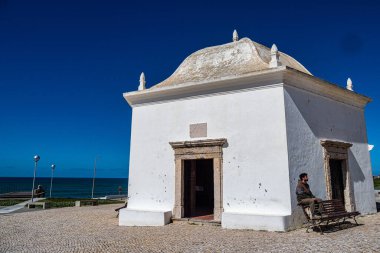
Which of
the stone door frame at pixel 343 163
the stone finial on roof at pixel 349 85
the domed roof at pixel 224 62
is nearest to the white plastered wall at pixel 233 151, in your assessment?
the domed roof at pixel 224 62

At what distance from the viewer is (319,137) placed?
32.2 ft

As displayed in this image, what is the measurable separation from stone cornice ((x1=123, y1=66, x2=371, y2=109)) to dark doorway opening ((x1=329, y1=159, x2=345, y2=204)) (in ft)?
7.09

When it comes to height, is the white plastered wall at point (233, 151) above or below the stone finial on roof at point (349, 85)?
below

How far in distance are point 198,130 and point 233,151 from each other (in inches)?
Result: 52.1

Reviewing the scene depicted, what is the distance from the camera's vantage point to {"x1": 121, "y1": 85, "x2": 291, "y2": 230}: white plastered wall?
338 inches

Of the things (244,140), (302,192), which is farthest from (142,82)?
(302,192)

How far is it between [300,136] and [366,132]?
4632mm

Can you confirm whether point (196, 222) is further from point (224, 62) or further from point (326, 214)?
point (224, 62)

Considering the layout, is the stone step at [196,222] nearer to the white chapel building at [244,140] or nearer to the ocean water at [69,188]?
the white chapel building at [244,140]

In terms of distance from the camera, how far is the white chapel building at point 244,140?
8734 millimetres

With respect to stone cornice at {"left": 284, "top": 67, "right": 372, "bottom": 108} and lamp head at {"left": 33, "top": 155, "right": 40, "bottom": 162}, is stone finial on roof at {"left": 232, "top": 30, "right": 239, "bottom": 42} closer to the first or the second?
stone cornice at {"left": 284, "top": 67, "right": 372, "bottom": 108}

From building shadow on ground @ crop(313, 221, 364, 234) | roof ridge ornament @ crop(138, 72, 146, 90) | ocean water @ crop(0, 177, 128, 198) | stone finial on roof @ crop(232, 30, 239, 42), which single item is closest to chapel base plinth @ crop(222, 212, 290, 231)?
building shadow on ground @ crop(313, 221, 364, 234)

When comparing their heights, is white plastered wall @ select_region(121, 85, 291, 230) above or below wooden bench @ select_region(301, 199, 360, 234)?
above

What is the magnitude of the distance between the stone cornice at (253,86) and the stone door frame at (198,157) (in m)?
1.56
